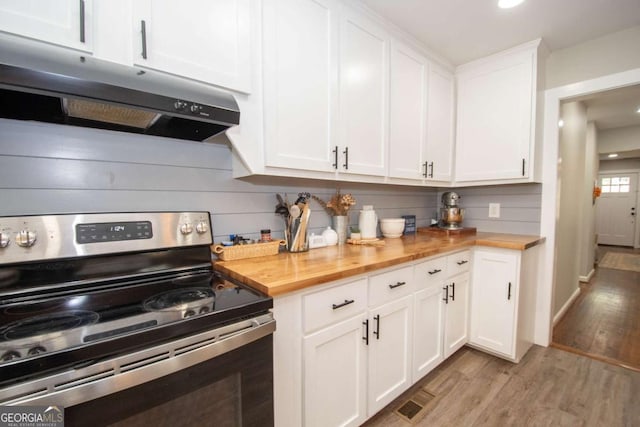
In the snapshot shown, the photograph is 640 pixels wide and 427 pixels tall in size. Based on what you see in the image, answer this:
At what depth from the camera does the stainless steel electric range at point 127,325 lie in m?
0.61

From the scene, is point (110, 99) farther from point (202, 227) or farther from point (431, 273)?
point (431, 273)

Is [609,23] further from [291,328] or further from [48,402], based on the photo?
[48,402]

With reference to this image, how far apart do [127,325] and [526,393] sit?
215cm

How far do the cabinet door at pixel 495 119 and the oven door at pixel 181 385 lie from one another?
2.17m

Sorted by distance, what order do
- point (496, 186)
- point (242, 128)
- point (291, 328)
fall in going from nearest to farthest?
1. point (291, 328)
2. point (242, 128)
3. point (496, 186)

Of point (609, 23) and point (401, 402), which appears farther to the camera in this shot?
point (609, 23)

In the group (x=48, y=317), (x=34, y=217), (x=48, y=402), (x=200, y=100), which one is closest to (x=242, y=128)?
(x=200, y=100)

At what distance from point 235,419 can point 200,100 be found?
105 centimetres

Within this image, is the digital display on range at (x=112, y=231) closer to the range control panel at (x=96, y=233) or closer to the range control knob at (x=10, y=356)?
the range control panel at (x=96, y=233)

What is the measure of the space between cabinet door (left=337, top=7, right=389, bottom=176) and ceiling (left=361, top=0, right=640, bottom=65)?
17 centimetres

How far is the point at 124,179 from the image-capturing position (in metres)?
1.18

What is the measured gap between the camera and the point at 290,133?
136cm

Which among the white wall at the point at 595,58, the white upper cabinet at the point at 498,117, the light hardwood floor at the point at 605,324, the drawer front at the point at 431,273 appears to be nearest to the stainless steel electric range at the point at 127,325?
the drawer front at the point at 431,273

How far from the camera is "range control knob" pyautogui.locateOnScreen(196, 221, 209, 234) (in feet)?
4.23
